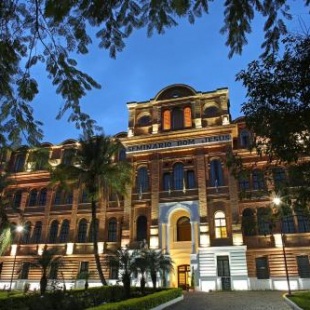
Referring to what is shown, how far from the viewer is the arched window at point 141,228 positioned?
33125 millimetres

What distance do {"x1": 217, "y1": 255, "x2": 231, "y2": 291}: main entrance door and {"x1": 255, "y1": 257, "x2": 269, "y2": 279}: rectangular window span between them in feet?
8.25

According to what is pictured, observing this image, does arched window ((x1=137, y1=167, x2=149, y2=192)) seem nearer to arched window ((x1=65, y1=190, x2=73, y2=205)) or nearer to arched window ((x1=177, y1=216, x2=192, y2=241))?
arched window ((x1=177, y1=216, x2=192, y2=241))

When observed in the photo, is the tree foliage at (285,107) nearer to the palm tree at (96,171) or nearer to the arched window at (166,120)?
the palm tree at (96,171)

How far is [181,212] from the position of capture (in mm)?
33906

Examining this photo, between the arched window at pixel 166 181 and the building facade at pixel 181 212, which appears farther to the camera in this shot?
the arched window at pixel 166 181

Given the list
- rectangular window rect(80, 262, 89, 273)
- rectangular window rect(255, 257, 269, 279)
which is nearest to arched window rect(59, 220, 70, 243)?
rectangular window rect(80, 262, 89, 273)

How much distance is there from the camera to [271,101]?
9969 millimetres

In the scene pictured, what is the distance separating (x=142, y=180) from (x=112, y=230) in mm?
5840

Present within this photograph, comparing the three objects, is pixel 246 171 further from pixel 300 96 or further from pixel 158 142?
pixel 158 142

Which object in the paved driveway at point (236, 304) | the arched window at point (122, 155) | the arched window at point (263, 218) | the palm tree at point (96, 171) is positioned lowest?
the paved driveway at point (236, 304)

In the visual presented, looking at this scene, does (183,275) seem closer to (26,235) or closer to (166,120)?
(166,120)

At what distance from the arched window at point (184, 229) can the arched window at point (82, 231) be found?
9.59 metres

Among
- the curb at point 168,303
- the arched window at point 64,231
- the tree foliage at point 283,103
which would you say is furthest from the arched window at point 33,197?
the tree foliage at point 283,103

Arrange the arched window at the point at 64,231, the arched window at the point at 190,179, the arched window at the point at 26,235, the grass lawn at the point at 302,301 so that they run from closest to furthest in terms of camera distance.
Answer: the grass lawn at the point at 302,301, the arched window at the point at 190,179, the arched window at the point at 64,231, the arched window at the point at 26,235
